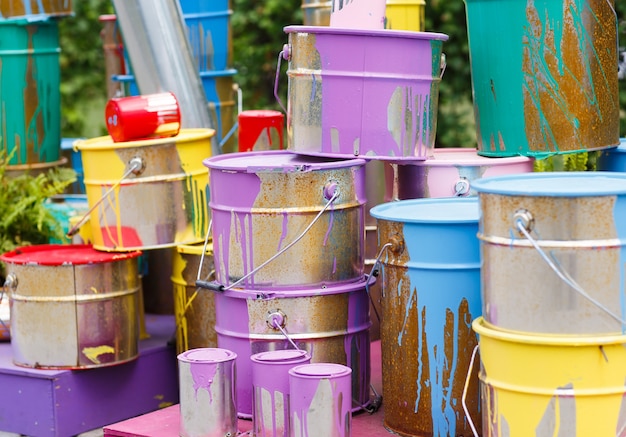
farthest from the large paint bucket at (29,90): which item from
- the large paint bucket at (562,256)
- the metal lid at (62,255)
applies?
the large paint bucket at (562,256)

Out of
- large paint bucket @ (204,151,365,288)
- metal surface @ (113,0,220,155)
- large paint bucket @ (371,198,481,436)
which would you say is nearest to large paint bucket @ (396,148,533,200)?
large paint bucket @ (204,151,365,288)

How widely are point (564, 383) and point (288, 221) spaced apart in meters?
1.19

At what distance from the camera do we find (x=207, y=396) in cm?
364

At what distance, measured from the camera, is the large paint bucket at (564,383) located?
296 centimetres

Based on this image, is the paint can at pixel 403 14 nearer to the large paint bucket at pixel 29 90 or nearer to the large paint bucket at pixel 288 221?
the large paint bucket at pixel 288 221

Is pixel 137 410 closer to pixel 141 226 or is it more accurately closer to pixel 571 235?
pixel 141 226

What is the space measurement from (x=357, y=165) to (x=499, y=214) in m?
0.96

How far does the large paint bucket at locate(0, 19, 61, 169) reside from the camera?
603 cm

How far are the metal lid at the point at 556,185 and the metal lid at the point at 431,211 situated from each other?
0.19 metres

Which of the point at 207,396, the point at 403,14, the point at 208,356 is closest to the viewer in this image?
the point at 207,396

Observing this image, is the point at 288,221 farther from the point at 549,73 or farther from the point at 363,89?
the point at 549,73

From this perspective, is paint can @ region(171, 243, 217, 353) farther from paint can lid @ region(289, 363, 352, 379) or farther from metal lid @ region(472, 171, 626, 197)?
metal lid @ region(472, 171, 626, 197)

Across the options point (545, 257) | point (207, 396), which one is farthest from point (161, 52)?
point (545, 257)

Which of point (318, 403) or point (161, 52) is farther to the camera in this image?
point (161, 52)
